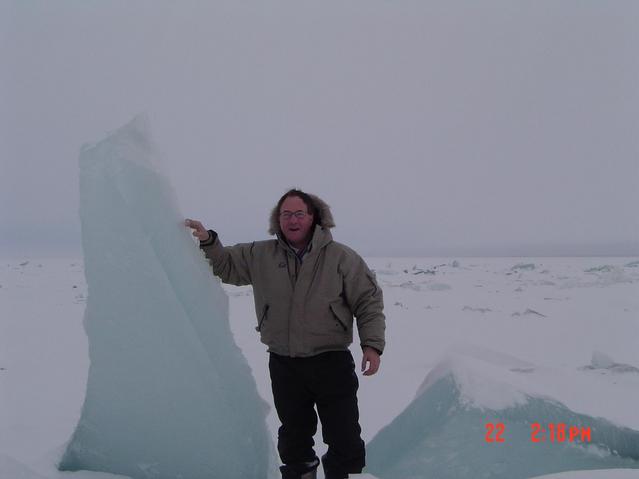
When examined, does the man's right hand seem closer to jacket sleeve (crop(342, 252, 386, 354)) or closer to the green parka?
the green parka

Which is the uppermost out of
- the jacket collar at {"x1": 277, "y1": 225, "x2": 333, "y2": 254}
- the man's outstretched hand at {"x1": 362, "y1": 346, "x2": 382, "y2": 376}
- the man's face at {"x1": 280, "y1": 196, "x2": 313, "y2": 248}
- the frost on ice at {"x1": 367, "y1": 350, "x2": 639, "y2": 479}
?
the man's face at {"x1": 280, "y1": 196, "x2": 313, "y2": 248}

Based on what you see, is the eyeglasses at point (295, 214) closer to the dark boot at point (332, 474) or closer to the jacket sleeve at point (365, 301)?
the jacket sleeve at point (365, 301)

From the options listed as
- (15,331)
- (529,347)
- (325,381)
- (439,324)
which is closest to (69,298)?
(15,331)

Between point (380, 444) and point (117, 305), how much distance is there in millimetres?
1692

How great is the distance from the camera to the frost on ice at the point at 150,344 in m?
2.29

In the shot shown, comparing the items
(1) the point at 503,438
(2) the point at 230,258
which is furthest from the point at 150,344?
(1) the point at 503,438

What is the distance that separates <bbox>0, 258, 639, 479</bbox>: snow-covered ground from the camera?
3080 millimetres

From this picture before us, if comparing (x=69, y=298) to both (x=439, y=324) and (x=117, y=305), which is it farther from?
(x=117, y=305)

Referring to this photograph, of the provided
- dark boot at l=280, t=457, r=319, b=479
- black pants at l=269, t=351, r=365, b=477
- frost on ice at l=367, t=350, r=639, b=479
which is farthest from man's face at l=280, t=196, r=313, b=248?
frost on ice at l=367, t=350, r=639, b=479

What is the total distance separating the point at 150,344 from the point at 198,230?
61 cm

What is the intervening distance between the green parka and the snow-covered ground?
0.92 meters

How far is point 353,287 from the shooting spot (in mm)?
2258

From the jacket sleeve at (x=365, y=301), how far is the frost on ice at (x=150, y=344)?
647 mm
